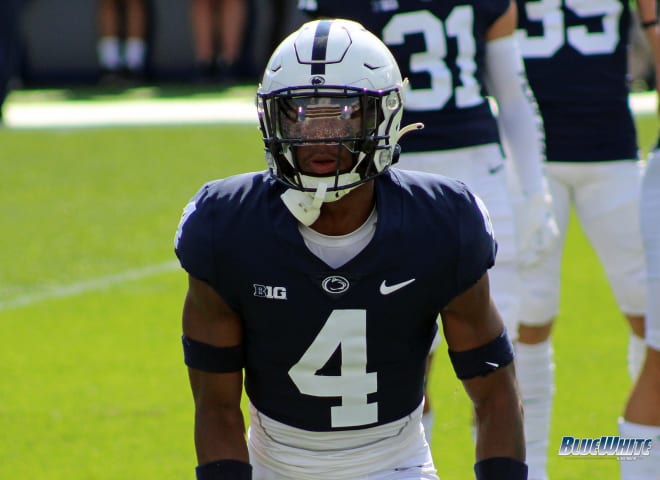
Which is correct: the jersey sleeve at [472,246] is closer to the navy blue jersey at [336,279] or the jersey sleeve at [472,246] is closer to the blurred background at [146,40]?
the navy blue jersey at [336,279]

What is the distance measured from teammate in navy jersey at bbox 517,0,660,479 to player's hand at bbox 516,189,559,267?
0.91 feet

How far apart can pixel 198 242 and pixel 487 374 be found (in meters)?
0.68

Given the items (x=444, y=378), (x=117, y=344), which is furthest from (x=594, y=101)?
(x=117, y=344)

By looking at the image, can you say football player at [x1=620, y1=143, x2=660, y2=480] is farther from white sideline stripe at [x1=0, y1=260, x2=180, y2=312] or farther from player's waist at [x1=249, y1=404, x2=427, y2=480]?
white sideline stripe at [x1=0, y1=260, x2=180, y2=312]

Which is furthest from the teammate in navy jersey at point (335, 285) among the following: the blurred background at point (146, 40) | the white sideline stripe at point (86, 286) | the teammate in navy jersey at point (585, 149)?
the blurred background at point (146, 40)

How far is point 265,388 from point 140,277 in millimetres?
4533

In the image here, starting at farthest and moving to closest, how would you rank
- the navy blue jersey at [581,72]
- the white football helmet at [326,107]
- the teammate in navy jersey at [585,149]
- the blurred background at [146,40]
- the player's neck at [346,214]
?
the blurred background at [146,40] < the navy blue jersey at [581,72] < the teammate in navy jersey at [585,149] < the player's neck at [346,214] < the white football helmet at [326,107]

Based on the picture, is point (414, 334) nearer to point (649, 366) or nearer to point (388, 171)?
point (388, 171)

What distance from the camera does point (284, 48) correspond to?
2768mm

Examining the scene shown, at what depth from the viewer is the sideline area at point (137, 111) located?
13.7 m

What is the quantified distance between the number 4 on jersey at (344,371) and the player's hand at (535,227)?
49.0 inches

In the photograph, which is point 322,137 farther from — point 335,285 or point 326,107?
point 335,285

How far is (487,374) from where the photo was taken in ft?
9.13

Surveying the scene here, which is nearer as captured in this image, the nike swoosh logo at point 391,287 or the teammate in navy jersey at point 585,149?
the nike swoosh logo at point 391,287
